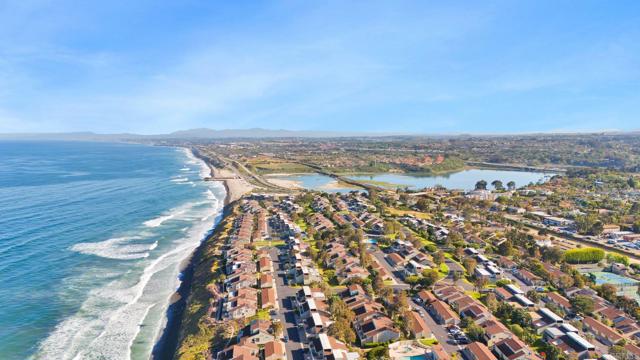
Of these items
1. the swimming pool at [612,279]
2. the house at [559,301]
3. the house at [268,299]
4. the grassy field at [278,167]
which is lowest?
the swimming pool at [612,279]

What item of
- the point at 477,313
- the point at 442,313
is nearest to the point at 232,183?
the point at 442,313

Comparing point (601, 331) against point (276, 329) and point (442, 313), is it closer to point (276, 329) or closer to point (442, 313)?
point (442, 313)

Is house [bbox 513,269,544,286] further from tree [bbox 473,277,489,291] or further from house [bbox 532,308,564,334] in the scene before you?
house [bbox 532,308,564,334]

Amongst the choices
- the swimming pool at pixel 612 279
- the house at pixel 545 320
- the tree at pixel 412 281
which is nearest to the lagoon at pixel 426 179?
the tree at pixel 412 281

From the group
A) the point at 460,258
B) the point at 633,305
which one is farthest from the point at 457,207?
the point at 633,305

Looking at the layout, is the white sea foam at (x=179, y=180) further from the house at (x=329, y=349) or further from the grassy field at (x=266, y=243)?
the house at (x=329, y=349)
